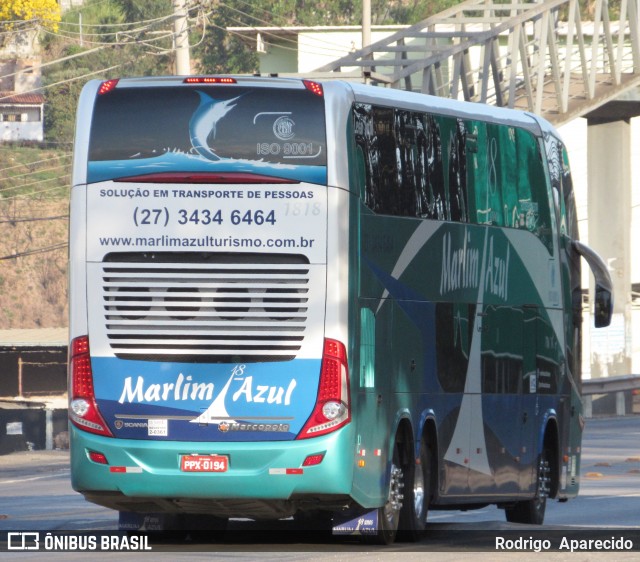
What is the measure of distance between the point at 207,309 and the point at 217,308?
80 millimetres

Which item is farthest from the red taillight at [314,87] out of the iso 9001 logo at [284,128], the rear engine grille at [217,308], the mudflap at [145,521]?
the mudflap at [145,521]

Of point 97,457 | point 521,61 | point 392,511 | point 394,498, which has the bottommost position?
point 392,511

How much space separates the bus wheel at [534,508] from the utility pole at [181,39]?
1702 centimetres

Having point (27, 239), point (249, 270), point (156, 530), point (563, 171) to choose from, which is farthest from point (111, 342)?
point (27, 239)

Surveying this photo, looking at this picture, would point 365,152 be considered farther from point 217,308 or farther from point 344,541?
point 344,541

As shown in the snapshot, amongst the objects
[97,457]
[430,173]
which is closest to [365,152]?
[430,173]

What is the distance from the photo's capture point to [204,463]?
14.2 meters

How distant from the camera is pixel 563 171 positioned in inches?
804

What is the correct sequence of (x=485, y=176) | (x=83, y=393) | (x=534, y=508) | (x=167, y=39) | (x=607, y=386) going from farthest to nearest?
(x=167, y=39) < (x=607, y=386) < (x=534, y=508) < (x=485, y=176) < (x=83, y=393)

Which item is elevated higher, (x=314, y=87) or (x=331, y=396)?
(x=314, y=87)

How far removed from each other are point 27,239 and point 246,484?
110 m

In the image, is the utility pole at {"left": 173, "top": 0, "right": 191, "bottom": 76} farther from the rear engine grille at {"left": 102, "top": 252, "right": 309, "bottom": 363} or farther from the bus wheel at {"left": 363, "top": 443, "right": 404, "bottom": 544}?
the rear engine grille at {"left": 102, "top": 252, "right": 309, "bottom": 363}

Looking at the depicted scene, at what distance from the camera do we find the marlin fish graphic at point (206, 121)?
14.6 metres

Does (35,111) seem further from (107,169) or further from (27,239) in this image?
(107,169)
